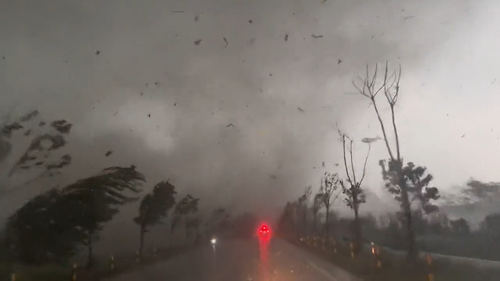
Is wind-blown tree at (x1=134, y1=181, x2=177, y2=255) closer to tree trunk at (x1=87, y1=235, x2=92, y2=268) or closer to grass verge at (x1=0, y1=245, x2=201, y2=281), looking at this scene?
grass verge at (x1=0, y1=245, x2=201, y2=281)

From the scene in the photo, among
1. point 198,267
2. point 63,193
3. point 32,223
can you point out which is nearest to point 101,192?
point 63,193

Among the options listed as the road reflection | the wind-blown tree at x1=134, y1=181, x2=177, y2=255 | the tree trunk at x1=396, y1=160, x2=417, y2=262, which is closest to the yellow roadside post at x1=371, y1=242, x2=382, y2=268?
the tree trunk at x1=396, y1=160, x2=417, y2=262

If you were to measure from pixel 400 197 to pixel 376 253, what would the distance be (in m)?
1.25

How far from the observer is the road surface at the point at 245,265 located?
6.65 meters

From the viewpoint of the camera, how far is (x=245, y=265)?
7.63 meters

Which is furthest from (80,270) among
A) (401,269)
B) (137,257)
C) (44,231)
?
(401,269)

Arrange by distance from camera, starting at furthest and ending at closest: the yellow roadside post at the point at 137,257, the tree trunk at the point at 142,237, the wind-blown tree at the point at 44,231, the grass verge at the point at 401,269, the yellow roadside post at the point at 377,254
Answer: the yellow roadside post at the point at 377,254 → the tree trunk at the point at 142,237 → the yellow roadside post at the point at 137,257 → the grass verge at the point at 401,269 → the wind-blown tree at the point at 44,231

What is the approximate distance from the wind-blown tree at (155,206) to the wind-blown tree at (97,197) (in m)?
0.25

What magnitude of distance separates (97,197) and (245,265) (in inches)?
107

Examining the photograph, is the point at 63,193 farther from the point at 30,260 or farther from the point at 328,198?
the point at 328,198

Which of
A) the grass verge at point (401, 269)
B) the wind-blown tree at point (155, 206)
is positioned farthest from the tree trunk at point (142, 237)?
the grass verge at point (401, 269)

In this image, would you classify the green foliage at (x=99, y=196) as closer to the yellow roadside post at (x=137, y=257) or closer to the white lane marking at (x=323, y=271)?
the yellow roadside post at (x=137, y=257)

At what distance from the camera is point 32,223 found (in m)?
6.14

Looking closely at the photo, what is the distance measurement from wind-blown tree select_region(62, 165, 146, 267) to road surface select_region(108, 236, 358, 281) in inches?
32.3
